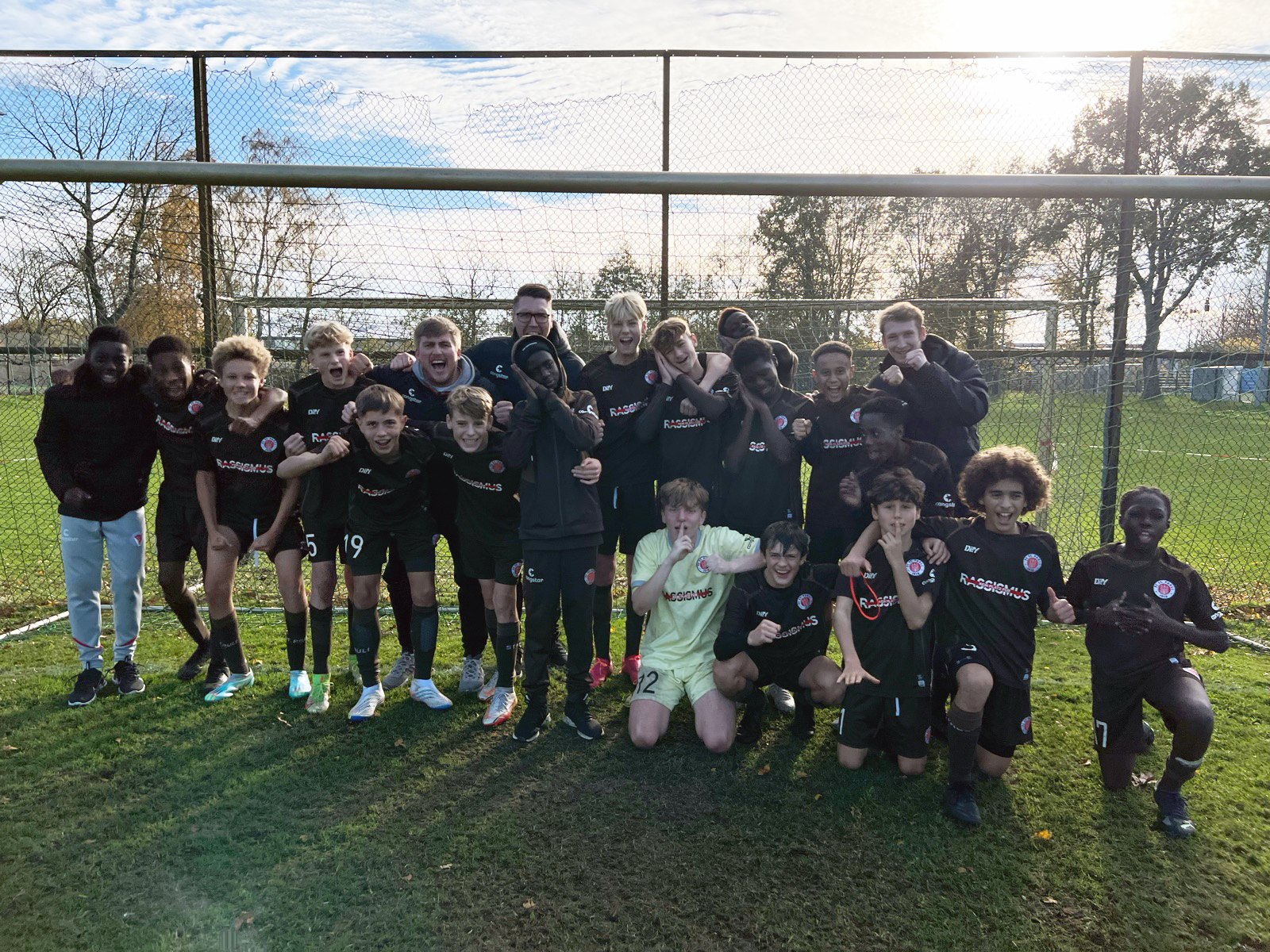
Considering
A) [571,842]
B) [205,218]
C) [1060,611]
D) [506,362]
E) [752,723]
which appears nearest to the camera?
[571,842]

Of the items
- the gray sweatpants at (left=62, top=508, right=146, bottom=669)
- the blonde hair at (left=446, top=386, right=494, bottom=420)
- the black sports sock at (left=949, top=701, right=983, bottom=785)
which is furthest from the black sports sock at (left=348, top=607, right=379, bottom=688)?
the black sports sock at (left=949, top=701, right=983, bottom=785)

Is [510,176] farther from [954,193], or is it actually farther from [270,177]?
[954,193]

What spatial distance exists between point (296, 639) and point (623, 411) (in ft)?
6.76

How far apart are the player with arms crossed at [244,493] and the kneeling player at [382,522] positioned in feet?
1.00

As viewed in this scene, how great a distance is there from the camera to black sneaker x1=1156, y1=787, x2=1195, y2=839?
2.85 meters

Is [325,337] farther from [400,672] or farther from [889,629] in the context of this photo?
[889,629]

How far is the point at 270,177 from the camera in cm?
313

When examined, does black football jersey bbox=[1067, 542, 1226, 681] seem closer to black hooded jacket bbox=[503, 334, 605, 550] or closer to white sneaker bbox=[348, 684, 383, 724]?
black hooded jacket bbox=[503, 334, 605, 550]

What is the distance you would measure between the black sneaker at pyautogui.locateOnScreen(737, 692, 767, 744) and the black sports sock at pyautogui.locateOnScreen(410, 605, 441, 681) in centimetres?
155

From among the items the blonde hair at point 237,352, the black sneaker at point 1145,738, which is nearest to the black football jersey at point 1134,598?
the black sneaker at point 1145,738

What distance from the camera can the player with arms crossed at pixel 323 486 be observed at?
3.87 metres

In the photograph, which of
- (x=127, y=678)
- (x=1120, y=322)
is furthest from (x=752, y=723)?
(x=1120, y=322)

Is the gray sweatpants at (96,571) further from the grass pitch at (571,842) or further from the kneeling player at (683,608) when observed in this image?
the kneeling player at (683,608)

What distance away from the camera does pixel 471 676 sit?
415 cm
